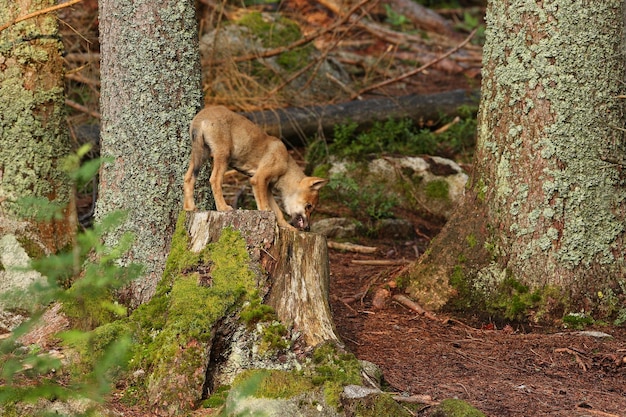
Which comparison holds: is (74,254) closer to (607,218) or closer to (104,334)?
(104,334)

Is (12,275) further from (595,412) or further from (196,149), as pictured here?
(595,412)

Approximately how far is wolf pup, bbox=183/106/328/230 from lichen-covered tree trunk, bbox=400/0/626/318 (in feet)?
6.26

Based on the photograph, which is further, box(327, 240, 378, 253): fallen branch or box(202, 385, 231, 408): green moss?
box(327, 240, 378, 253): fallen branch

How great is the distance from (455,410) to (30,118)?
4.23 meters

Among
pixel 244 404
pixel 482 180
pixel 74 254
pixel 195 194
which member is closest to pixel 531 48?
pixel 482 180

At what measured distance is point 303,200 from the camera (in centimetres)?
806


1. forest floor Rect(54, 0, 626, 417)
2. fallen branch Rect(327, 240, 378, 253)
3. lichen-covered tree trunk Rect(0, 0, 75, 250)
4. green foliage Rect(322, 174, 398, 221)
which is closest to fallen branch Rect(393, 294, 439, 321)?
forest floor Rect(54, 0, 626, 417)

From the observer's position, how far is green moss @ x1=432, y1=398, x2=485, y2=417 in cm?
464

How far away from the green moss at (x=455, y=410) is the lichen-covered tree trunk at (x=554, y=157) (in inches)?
85.9

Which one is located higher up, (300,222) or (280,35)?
(280,35)

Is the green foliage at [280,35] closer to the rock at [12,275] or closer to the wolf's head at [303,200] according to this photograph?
the wolf's head at [303,200]

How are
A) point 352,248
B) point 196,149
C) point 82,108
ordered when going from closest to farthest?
point 196,149
point 352,248
point 82,108

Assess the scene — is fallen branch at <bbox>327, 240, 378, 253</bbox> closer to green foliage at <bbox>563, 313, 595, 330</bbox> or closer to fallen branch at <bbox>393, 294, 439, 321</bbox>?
fallen branch at <bbox>393, 294, 439, 321</bbox>

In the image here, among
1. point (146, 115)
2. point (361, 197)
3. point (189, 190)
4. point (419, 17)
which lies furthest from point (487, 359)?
point (419, 17)
